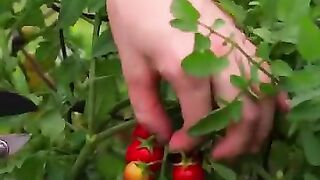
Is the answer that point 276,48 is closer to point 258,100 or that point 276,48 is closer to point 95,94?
point 258,100

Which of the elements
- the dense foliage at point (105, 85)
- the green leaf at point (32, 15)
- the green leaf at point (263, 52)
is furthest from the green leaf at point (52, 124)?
the green leaf at point (263, 52)

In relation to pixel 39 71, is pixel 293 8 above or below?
above

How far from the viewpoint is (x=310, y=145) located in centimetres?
58

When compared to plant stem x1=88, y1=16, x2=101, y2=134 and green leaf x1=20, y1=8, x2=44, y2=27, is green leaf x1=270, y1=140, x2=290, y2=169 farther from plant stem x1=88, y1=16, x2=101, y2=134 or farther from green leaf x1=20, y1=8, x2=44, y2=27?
green leaf x1=20, y1=8, x2=44, y2=27

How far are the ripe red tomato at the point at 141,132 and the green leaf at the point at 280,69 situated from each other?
123 mm

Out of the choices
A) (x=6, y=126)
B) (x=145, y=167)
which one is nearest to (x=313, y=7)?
(x=145, y=167)

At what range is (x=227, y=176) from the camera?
615mm

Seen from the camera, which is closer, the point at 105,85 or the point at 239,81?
the point at 239,81

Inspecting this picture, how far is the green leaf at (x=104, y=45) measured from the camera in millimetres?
718

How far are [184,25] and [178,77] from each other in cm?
4

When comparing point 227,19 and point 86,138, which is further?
point 86,138

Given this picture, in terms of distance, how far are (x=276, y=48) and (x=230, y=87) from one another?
0.21ft

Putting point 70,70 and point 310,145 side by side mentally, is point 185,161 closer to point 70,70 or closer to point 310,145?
point 310,145

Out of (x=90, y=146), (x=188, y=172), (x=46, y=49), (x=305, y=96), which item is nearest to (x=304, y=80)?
(x=305, y=96)
